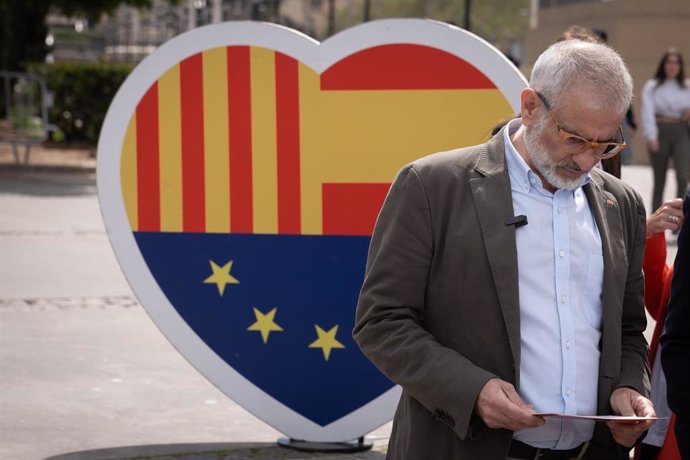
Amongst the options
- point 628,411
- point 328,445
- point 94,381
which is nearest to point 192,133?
point 328,445

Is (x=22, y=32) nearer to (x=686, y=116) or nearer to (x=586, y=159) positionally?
(x=686, y=116)

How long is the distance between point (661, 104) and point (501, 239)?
11.0 m

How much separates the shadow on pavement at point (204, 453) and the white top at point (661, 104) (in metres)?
8.42

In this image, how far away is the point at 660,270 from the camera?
360 centimetres

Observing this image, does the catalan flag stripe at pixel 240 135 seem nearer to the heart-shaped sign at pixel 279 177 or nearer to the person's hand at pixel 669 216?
the heart-shaped sign at pixel 279 177

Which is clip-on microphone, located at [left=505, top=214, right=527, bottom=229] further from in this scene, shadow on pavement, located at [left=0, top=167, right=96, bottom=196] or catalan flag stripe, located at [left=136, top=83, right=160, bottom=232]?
shadow on pavement, located at [left=0, top=167, right=96, bottom=196]

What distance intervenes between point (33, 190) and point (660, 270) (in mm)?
13116

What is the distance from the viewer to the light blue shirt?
2.75 meters

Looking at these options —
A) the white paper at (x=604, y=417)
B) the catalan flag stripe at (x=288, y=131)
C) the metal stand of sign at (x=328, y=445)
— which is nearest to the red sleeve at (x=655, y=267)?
the white paper at (x=604, y=417)

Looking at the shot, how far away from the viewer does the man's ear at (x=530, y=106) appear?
2732mm

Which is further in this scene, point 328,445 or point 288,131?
point 328,445

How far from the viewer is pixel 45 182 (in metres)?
17.1

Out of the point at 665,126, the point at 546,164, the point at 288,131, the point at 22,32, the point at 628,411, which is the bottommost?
the point at 665,126

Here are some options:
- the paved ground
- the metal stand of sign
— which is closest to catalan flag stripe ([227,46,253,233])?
the metal stand of sign
